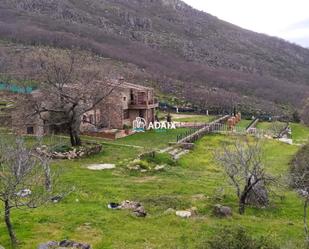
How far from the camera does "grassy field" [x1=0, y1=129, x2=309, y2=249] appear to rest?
62.6 feet

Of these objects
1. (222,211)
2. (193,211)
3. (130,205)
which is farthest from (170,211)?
(222,211)

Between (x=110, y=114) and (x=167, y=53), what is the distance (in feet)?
368

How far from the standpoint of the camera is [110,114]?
50.9 metres

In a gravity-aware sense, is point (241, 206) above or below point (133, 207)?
below

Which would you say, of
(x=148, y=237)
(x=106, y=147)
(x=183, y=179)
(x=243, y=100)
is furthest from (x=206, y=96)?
(x=148, y=237)

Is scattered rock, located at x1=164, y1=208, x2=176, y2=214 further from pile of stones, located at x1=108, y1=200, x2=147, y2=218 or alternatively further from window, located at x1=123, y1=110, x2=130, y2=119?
window, located at x1=123, y1=110, x2=130, y2=119

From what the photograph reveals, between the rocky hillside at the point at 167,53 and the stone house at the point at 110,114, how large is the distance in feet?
121

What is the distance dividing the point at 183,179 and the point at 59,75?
1509 centimetres

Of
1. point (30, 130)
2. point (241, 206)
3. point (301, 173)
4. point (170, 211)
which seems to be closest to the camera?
point (170, 211)

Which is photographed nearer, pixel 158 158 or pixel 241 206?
pixel 241 206

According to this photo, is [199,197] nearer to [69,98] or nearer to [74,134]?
[74,134]

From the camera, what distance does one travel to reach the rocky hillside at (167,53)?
122 metres

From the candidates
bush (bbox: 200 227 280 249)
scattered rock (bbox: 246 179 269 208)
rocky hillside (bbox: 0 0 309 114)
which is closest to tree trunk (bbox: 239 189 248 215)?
scattered rock (bbox: 246 179 269 208)

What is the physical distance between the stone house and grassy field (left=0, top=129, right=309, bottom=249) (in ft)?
29.0
